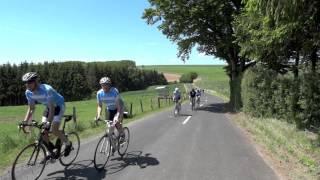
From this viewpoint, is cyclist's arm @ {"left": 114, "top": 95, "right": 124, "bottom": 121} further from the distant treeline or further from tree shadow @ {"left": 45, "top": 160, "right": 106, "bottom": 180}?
the distant treeline

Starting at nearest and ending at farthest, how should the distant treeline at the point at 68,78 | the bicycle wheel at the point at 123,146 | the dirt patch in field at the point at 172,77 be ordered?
the bicycle wheel at the point at 123,146
the distant treeline at the point at 68,78
the dirt patch in field at the point at 172,77

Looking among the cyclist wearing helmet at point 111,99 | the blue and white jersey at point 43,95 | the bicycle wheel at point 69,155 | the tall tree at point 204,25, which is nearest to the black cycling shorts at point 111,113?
the cyclist wearing helmet at point 111,99

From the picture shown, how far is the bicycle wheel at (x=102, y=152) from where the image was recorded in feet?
32.8

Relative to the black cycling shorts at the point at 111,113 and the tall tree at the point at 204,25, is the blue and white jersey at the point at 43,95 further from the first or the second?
the tall tree at the point at 204,25

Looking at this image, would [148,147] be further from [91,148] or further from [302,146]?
[302,146]

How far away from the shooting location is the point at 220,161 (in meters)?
Answer: 11.1

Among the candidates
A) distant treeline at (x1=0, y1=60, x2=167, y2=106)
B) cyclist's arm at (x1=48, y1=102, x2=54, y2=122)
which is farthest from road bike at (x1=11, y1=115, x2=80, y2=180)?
distant treeline at (x1=0, y1=60, x2=167, y2=106)

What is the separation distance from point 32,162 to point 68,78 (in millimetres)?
104143

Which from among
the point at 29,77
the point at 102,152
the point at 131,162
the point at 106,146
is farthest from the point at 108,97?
the point at 29,77

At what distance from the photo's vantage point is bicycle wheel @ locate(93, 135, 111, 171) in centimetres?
1001

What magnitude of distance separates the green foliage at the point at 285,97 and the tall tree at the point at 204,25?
10761 millimetres

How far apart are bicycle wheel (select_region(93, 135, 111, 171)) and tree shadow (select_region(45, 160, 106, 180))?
172mm

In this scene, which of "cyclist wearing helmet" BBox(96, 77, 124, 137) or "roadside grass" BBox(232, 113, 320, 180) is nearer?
"roadside grass" BBox(232, 113, 320, 180)

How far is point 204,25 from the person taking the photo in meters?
39.7
